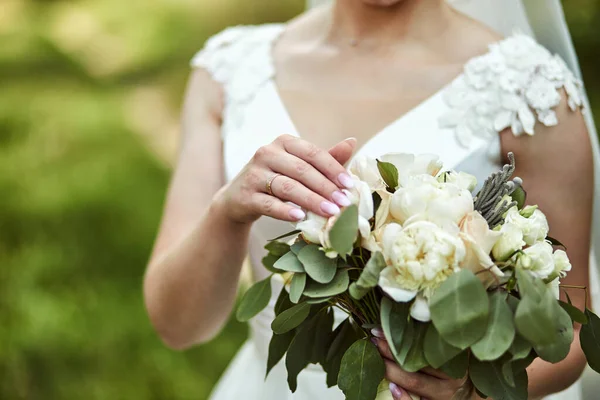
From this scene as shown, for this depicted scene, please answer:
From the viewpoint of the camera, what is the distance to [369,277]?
35.8 inches

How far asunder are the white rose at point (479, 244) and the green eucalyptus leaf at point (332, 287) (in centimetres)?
14

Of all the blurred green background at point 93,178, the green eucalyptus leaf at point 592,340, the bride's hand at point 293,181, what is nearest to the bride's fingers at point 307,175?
the bride's hand at point 293,181

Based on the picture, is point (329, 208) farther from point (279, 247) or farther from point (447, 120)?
point (447, 120)

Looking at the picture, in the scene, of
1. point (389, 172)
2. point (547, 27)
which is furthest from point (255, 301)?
point (547, 27)

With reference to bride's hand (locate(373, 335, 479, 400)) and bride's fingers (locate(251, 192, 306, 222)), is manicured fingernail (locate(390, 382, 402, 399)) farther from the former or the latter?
bride's fingers (locate(251, 192, 306, 222))

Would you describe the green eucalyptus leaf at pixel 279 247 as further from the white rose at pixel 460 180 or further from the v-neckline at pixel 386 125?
the v-neckline at pixel 386 125

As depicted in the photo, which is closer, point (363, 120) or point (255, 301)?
point (255, 301)

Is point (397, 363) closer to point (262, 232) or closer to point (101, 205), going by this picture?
point (262, 232)

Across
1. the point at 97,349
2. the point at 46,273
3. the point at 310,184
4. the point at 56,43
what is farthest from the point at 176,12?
the point at 310,184

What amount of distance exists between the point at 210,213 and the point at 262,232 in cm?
24

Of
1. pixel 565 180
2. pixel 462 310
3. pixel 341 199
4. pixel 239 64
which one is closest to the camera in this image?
pixel 462 310

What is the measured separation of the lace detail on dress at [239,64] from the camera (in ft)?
5.24

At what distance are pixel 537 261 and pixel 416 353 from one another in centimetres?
18

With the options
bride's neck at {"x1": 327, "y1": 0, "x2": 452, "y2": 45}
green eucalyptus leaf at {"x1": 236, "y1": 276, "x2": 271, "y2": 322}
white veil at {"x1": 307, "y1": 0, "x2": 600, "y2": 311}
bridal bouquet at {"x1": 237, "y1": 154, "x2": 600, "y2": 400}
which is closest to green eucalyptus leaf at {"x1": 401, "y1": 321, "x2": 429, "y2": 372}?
bridal bouquet at {"x1": 237, "y1": 154, "x2": 600, "y2": 400}
